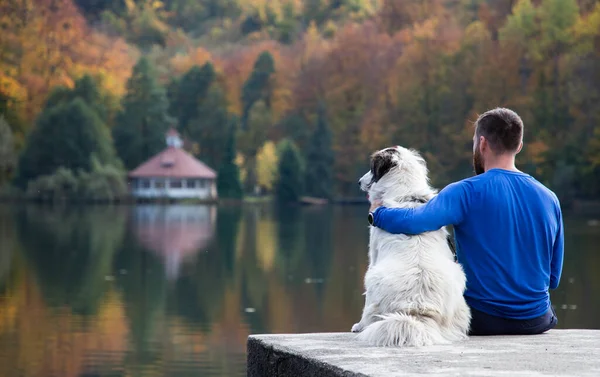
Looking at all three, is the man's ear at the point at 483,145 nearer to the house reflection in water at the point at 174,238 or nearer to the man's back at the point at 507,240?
the man's back at the point at 507,240

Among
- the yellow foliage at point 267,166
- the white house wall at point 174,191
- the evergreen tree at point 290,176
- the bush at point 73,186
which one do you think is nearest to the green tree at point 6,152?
the bush at point 73,186

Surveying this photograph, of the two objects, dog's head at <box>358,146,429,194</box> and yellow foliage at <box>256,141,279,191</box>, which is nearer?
dog's head at <box>358,146,429,194</box>

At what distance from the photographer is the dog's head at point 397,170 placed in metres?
4.75

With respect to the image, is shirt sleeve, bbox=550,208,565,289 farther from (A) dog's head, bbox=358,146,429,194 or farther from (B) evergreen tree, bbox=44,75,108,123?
(B) evergreen tree, bbox=44,75,108,123

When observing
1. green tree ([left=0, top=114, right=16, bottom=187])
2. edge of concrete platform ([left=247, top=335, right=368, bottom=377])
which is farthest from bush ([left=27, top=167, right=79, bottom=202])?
edge of concrete platform ([left=247, top=335, right=368, bottom=377])

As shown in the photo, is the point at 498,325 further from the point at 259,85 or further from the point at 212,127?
the point at 259,85

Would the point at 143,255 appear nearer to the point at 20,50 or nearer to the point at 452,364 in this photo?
the point at 452,364

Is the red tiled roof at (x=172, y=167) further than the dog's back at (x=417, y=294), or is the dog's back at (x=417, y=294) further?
the red tiled roof at (x=172, y=167)

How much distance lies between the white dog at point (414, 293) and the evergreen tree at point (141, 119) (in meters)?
60.0

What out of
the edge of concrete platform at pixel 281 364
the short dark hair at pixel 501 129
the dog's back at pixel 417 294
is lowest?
the edge of concrete platform at pixel 281 364

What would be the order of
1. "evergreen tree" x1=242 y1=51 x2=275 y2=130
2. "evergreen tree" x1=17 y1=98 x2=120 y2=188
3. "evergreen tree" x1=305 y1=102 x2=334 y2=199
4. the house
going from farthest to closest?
"evergreen tree" x1=242 y1=51 x2=275 y2=130 < "evergreen tree" x1=305 y1=102 x2=334 y2=199 < the house < "evergreen tree" x1=17 y1=98 x2=120 y2=188

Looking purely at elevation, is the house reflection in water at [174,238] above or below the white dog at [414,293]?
below

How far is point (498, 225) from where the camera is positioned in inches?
178

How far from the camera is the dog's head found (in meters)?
4.75
